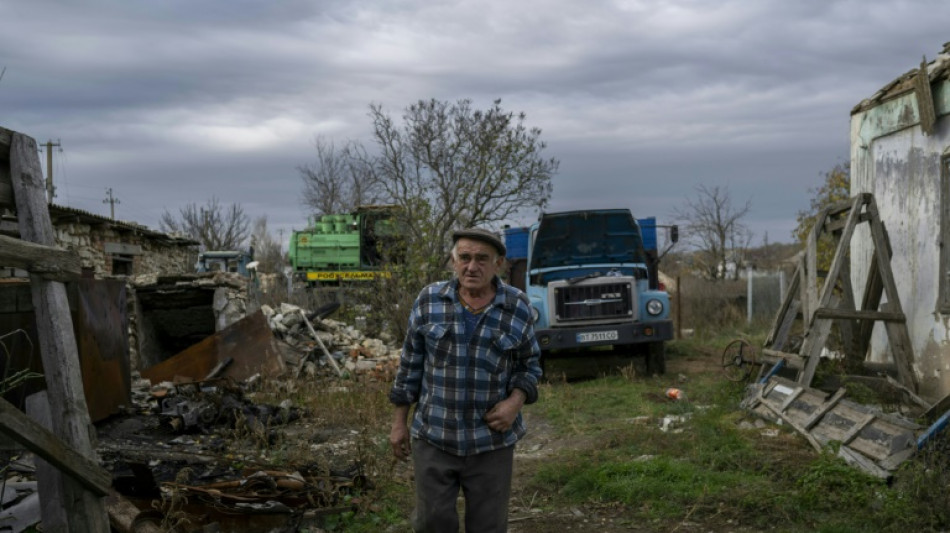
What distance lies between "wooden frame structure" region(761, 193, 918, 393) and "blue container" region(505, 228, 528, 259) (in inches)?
208

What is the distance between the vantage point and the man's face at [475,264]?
12.0 feet

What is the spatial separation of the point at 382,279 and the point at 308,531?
12.9m

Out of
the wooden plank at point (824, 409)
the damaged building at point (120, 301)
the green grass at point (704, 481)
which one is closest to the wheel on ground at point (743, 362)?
the green grass at point (704, 481)

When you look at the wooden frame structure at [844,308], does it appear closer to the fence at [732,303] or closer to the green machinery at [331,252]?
the fence at [732,303]

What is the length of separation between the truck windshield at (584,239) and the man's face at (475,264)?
384 inches

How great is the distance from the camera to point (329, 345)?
1537cm

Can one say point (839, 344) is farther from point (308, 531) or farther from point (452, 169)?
point (452, 169)

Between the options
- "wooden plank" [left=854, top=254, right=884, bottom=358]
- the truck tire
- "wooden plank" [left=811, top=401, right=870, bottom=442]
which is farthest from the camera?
the truck tire

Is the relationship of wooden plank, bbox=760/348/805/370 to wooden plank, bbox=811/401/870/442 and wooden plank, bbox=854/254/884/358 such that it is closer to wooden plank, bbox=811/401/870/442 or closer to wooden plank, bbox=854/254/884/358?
wooden plank, bbox=854/254/884/358

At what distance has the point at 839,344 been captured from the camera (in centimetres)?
999

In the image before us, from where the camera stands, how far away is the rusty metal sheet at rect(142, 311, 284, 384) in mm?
12688

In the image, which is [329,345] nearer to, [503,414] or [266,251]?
[503,414]

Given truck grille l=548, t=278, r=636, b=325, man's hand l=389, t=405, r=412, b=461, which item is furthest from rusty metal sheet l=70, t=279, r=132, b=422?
truck grille l=548, t=278, r=636, b=325

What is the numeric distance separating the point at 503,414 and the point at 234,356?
10.0 meters
